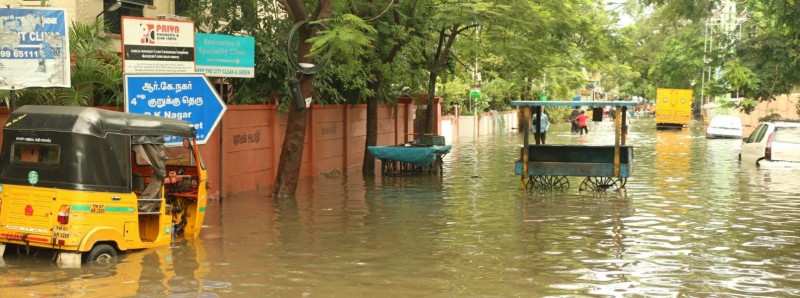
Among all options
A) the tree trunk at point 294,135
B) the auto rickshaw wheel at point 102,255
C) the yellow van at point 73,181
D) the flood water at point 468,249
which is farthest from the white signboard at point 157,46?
the auto rickshaw wheel at point 102,255

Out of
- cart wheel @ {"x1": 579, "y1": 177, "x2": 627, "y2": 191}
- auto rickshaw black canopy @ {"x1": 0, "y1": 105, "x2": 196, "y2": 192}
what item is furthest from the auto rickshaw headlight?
cart wheel @ {"x1": 579, "y1": 177, "x2": 627, "y2": 191}

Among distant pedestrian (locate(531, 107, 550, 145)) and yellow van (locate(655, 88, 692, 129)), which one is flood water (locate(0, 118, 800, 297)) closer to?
distant pedestrian (locate(531, 107, 550, 145))

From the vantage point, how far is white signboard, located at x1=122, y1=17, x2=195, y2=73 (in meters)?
13.5

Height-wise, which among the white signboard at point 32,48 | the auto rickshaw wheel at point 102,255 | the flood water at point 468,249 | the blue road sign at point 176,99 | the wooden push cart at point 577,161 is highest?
the white signboard at point 32,48

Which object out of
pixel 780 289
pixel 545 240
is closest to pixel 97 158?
pixel 545 240

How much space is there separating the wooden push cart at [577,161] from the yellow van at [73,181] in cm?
964

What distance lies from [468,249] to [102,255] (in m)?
4.43

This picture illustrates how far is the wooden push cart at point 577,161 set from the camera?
18.8 m

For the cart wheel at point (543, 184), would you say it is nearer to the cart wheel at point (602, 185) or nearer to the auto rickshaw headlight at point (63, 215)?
the cart wheel at point (602, 185)

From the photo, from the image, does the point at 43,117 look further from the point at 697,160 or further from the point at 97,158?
the point at 697,160

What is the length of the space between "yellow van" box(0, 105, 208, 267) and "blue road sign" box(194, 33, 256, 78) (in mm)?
4854

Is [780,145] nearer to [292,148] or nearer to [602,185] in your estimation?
[602,185]

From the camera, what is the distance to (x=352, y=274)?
10.2 meters

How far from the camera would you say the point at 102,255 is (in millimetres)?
10422
